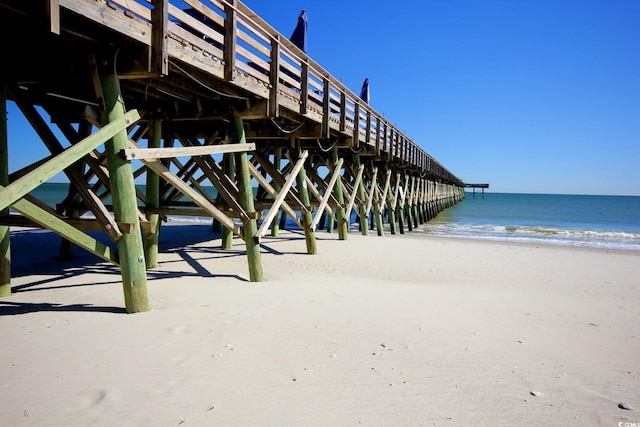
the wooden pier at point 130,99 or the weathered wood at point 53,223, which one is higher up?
the wooden pier at point 130,99

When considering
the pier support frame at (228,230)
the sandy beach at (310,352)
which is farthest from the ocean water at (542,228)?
the sandy beach at (310,352)

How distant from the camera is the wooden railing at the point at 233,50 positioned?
12.8ft

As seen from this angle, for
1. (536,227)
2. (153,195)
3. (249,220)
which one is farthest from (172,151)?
(536,227)

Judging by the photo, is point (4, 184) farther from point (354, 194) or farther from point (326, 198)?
point (354, 194)

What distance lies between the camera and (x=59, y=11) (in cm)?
315

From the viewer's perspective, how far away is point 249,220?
6.21 meters

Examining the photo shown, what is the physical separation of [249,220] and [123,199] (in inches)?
91.4

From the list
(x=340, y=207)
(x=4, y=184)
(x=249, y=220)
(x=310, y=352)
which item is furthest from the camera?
(x=340, y=207)

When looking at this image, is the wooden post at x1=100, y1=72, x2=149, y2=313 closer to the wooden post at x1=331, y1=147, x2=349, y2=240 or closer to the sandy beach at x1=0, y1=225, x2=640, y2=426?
the sandy beach at x1=0, y1=225, x2=640, y2=426

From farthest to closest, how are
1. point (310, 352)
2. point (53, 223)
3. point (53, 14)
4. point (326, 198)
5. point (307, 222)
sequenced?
point (326, 198), point (307, 222), point (53, 223), point (310, 352), point (53, 14)

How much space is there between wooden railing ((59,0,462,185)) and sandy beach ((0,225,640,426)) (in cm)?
275

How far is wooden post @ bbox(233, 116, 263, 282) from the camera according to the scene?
6113 mm

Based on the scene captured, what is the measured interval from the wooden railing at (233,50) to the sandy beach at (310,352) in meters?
2.75

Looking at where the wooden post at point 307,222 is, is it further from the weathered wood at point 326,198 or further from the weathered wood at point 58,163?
the weathered wood at point 58,163
